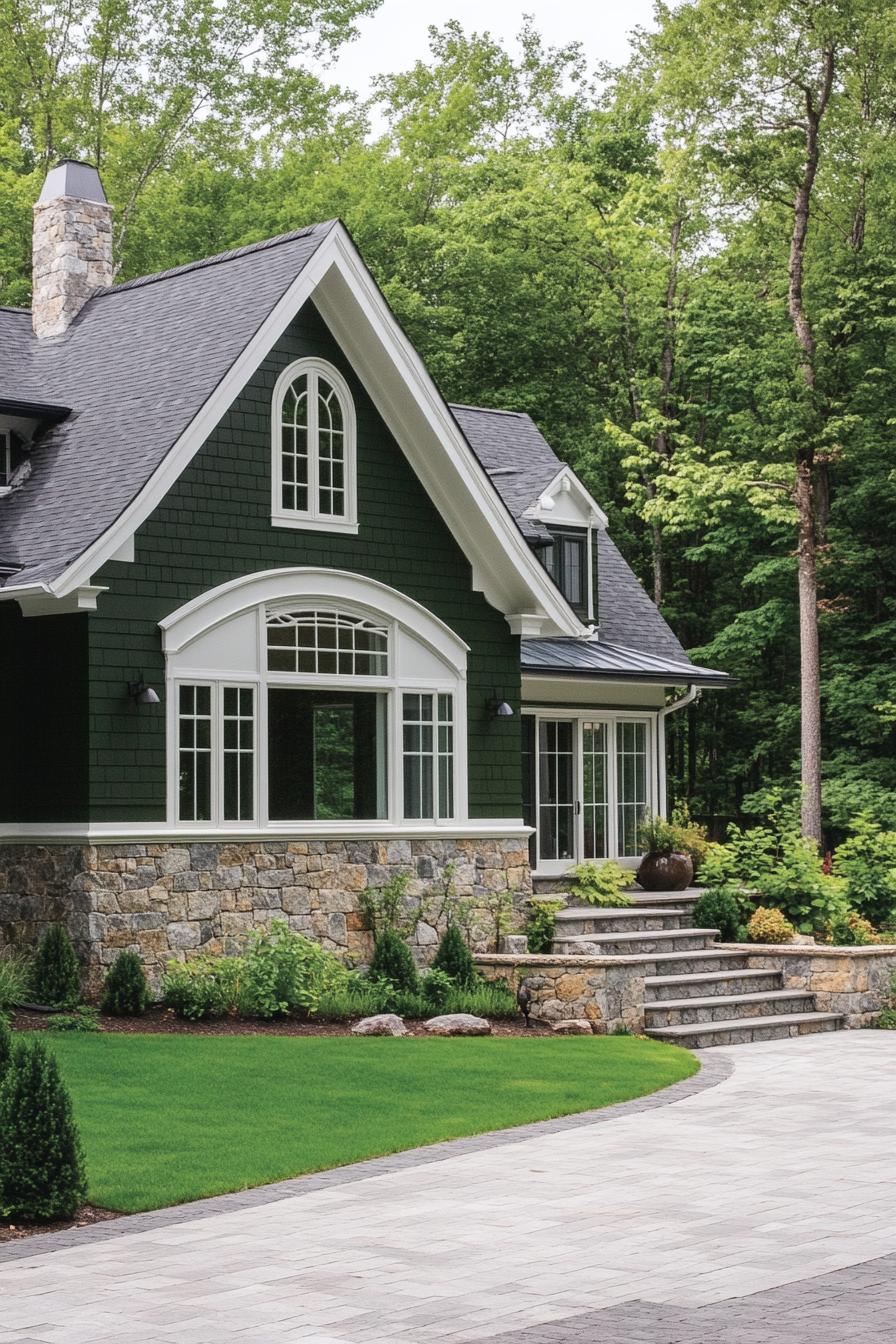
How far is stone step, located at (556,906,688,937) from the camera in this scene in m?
18.2

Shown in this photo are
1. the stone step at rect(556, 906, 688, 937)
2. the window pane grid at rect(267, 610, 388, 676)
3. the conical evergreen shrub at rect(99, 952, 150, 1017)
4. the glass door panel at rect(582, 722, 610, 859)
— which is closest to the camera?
the conical evergreen shrub at rect(99, 952, 150, 1017)

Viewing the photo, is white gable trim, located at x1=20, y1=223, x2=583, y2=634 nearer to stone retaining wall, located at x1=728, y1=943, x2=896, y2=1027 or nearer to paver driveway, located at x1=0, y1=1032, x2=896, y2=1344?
stone retaining wall, located at x1=728, y1=943, x2=896, y2=1027

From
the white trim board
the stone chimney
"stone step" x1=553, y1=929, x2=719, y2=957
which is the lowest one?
"stone step" x1=553, y1=929, x2=719, y2=957

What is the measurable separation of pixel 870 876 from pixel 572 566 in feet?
17.5

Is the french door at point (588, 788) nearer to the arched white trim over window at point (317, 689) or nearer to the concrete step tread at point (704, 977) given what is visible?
the arched white trim over window at point (317, 689)

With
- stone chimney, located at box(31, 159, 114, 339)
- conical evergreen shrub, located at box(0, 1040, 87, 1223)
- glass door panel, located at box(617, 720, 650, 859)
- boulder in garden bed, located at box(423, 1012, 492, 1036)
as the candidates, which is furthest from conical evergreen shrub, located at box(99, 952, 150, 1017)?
glass door panel, located at box(617, 720, 650, 859)

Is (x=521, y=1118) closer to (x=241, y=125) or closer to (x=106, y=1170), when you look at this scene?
(x=106, y=1170)

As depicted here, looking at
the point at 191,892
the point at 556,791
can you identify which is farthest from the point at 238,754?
the point at 556,791

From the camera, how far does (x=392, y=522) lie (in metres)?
17.4

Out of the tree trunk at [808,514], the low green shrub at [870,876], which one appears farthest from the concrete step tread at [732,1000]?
the tree trunk at [808,514]

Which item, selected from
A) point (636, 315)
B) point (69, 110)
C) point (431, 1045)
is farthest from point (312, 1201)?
point (69, 110)

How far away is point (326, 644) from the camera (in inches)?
663

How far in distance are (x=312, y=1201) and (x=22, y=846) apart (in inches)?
297

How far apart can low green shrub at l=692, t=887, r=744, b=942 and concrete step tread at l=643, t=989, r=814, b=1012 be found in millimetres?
1288
